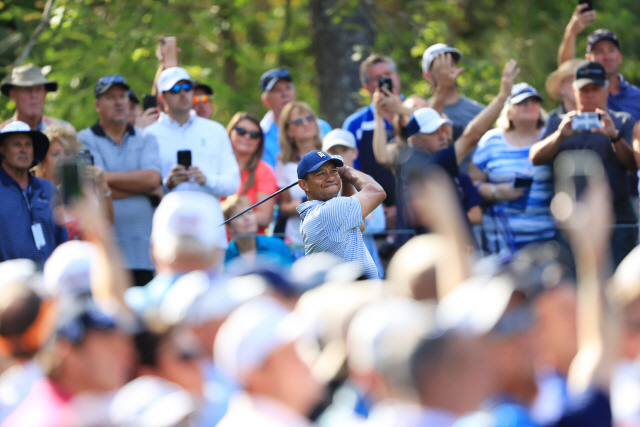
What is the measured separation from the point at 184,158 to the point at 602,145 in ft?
10.8

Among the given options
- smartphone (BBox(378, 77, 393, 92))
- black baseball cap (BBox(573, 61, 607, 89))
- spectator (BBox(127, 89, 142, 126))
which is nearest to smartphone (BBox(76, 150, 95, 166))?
spectator (BBox(127, 89, 142, 126))

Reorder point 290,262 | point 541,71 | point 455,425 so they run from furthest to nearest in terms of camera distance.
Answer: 1. point 541,71
2. point 290,262
3. point 455,425

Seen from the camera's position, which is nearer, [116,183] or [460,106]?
[116,183]

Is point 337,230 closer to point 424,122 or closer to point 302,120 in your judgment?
point 424,122

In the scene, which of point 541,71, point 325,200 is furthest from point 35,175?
point 541,71

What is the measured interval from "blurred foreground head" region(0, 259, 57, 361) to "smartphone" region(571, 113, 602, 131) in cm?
463

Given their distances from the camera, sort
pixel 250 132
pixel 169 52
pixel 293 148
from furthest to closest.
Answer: pixel 169 52, pixel 250 132, pixel 293 148

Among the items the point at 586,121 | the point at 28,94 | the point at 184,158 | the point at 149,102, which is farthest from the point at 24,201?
the point at 586,121

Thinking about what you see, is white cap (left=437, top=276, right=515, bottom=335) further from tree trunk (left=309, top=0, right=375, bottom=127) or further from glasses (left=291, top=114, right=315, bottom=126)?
tree trunk (left=309, top=0, right=375, bottom=127)

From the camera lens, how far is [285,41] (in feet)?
44.1

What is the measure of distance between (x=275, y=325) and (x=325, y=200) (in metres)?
2.79

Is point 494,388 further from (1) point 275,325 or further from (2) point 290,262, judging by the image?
(2) point 290,262

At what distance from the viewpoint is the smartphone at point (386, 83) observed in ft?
25.6

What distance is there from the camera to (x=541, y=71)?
1307cm
